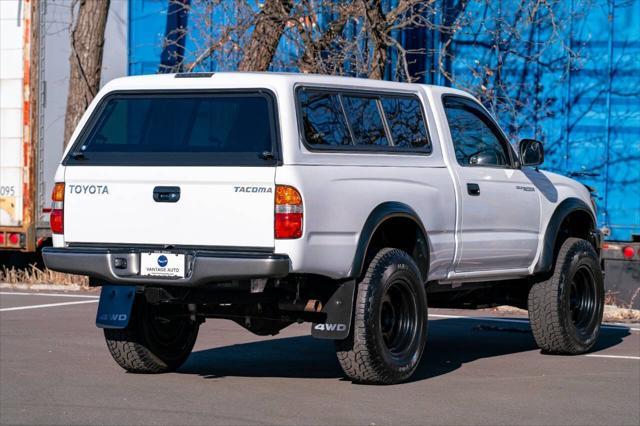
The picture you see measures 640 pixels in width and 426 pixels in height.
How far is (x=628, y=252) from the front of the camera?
48.2 ft

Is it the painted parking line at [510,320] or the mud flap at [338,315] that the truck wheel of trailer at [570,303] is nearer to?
the painted parking line at [510,320]

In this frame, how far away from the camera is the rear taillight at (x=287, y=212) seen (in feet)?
26.8

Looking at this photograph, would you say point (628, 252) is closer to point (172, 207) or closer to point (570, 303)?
point (570, 303)

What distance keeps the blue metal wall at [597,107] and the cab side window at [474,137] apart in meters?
4.99

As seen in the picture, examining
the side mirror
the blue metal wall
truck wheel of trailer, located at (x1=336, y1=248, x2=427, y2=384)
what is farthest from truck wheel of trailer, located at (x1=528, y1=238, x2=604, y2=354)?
the blue metal wall

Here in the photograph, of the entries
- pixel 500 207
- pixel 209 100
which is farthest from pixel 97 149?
pixel 500 207

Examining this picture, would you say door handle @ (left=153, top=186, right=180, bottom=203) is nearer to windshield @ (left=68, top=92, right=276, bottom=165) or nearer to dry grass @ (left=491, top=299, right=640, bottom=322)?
windshield @ (left=68, top=92, right=276, bottom=165)

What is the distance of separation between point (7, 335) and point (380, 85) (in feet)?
14.3

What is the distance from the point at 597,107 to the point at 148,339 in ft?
26.1

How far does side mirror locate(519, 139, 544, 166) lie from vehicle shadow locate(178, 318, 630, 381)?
1611 millimetres

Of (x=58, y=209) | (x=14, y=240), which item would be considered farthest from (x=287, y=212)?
(x=14, y=240)

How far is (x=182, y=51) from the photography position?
1941 centimetres

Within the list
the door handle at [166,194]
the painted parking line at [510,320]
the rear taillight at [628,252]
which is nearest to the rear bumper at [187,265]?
the door handle at [166,194]

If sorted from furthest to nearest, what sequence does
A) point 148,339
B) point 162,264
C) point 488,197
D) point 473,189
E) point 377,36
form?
point 377,36 → point 488,197 → point 473,189 → point 148,339 → point 162,264
